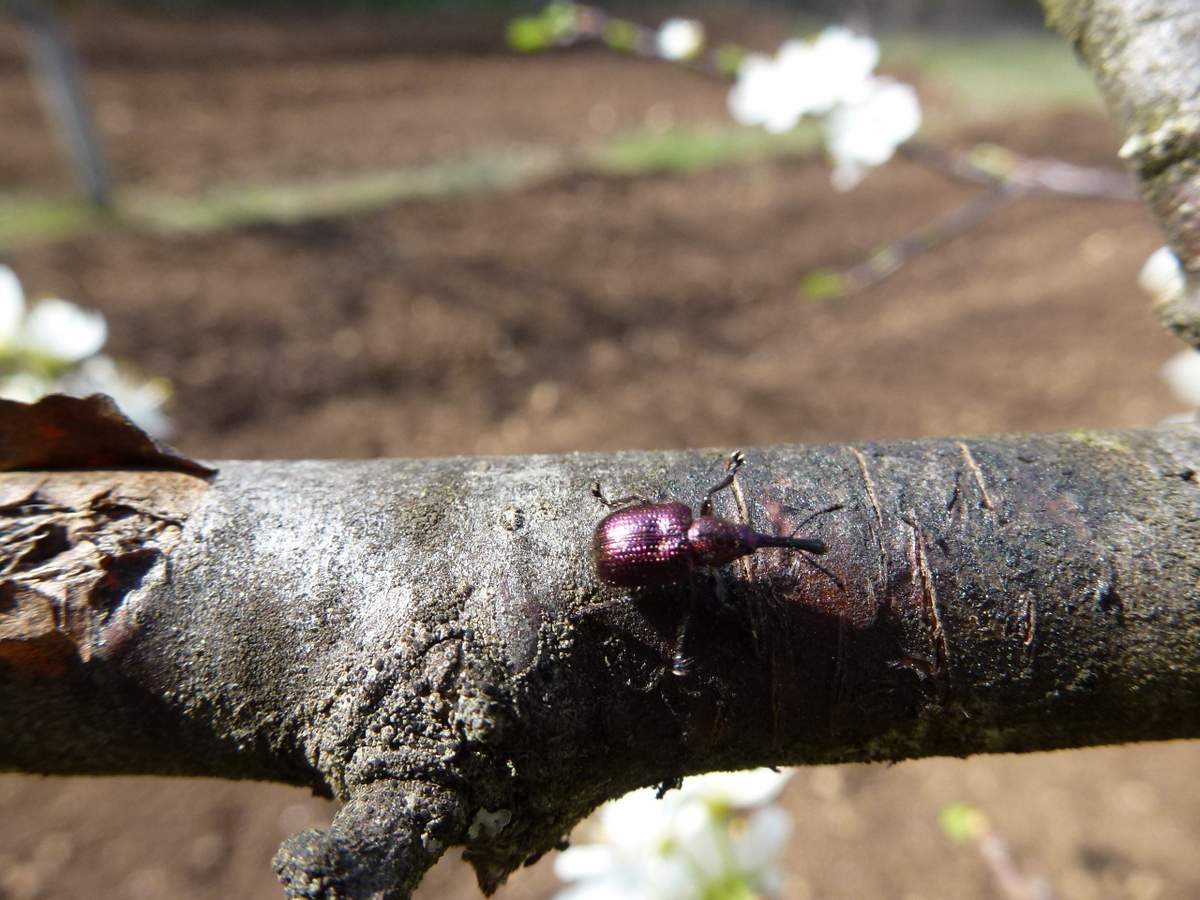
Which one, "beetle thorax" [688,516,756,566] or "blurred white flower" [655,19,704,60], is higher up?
"blurred white flower" [655,19,704,60]

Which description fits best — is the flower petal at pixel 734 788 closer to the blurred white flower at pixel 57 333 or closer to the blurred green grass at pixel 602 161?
the blurred white flower at pixel 57 333

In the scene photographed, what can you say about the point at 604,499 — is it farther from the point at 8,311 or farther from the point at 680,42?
the point at 680,42

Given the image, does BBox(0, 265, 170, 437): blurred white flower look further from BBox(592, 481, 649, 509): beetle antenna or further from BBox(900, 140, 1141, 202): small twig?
BBox(900, 140, 1141, 202): small twig

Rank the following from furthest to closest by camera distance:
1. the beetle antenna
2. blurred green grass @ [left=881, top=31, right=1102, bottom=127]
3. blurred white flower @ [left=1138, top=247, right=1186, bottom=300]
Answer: blurred green grass @ [left=881, top=31, right=1102, bottom=127]
blurred white flower @ [left=1138, top=247, right=1186, bottom=300]
the beetle antenna

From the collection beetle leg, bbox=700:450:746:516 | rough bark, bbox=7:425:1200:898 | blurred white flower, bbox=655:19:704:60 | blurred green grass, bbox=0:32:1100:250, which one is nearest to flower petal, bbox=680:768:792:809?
rough bark, bbox=7:425:1200:898

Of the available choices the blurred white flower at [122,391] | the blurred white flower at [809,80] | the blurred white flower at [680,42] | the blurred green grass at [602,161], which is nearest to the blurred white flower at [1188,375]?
the blurred white flower at [809,80]

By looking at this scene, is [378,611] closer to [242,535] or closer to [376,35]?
[242,535]

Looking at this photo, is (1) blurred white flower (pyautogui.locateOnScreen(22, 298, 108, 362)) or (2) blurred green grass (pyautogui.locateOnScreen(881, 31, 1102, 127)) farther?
(2) blurred green grass (pyautogui.locateOnScreen(881, 31, 1102, 127))
